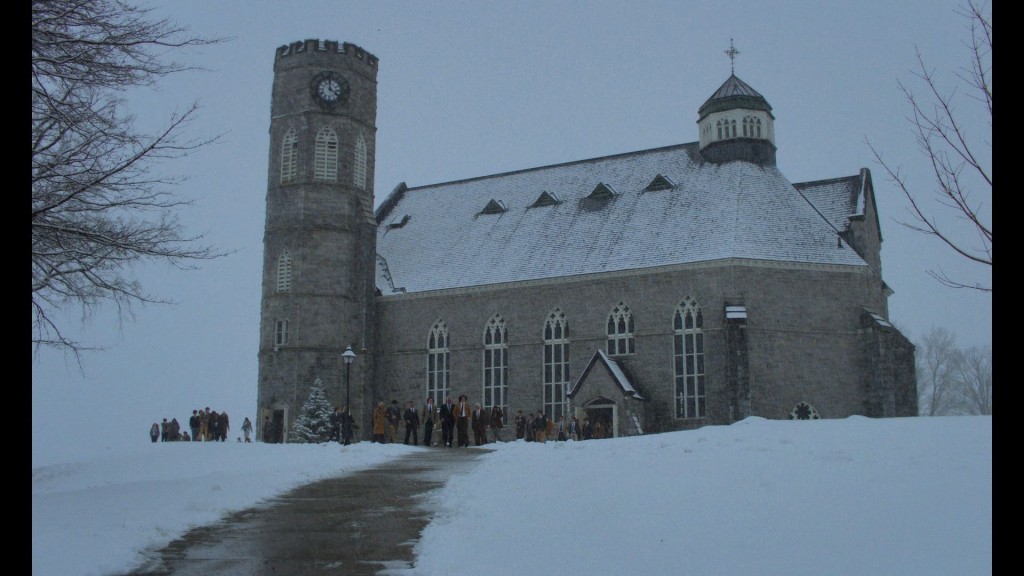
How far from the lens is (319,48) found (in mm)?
40719

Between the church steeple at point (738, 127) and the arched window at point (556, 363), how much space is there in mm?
10040

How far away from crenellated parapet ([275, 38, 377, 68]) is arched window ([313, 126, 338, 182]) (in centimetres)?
362

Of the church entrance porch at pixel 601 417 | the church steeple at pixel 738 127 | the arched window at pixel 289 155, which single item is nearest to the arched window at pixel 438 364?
the church entrance porch at pixel 601 417

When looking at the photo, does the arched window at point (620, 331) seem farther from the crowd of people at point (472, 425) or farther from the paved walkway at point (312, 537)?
the paved walkway at point (312, 537)

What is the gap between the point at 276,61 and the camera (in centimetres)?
4181

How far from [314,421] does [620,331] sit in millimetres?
12424

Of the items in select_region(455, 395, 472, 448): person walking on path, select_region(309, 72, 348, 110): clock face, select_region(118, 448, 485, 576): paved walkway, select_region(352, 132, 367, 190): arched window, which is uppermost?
select_region(309, 72, 348, 110): clock face

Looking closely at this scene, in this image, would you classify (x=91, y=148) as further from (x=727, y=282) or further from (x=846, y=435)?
(x=727, y=282)

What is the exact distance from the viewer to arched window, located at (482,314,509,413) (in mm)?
37156

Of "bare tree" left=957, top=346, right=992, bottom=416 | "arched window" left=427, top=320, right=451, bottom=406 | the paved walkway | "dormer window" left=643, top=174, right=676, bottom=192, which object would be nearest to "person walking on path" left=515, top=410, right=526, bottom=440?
"arched window" left=427, top=320, right=451, bottom=406

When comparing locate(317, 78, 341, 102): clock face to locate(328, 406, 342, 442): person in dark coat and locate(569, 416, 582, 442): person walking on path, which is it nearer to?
locate(328, 406, 342, 442): person in dark coat

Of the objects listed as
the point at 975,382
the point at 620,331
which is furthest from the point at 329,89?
the point at 975,382

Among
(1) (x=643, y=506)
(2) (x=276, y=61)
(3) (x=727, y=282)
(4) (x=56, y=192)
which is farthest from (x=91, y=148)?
(2) (x=276, y=61)

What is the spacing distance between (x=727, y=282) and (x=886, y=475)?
78.5 ft
